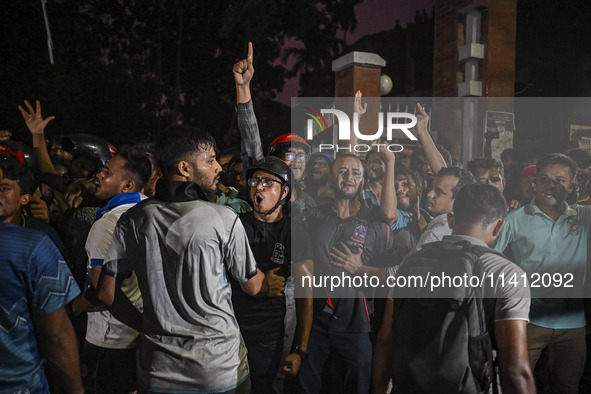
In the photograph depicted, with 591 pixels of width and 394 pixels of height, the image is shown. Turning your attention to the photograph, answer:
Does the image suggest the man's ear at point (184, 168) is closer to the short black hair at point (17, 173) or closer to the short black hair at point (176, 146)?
the short black hair at point (176, 146)

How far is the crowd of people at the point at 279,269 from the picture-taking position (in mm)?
2023

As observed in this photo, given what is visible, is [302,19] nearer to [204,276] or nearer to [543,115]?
[543,115]

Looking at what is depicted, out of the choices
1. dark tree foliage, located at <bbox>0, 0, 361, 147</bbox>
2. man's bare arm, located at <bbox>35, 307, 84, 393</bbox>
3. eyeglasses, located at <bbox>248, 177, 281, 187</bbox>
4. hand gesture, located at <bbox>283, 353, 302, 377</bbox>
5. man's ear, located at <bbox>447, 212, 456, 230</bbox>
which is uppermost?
dark tree foliage, located at <bbox>0, 0, 361, 147</bbox>

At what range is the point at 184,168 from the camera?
219 centimetres

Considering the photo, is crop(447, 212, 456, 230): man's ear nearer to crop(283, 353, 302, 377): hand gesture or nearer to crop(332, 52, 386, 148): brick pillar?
crop(283, 353, 302, 377): hand gesture

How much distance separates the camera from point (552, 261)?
298 centimetres

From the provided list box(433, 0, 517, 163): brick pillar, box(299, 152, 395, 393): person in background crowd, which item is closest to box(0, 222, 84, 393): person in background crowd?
box(299, 152, 395, 393): person in background crowd

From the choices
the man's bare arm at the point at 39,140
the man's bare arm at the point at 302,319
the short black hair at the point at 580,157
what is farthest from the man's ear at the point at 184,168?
the short black hair at the point at 580,157

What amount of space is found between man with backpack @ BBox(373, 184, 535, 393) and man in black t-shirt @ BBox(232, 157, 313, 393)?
0.57 m

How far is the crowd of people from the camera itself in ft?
6.64

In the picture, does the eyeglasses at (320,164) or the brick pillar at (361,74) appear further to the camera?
the brick pillar at (361,74)

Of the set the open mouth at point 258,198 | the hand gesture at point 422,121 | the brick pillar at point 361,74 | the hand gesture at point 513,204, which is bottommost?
the hand gesture at point 513,204

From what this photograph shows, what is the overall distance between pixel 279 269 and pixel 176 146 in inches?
39.2

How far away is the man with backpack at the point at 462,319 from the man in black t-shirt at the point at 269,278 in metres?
0.57
